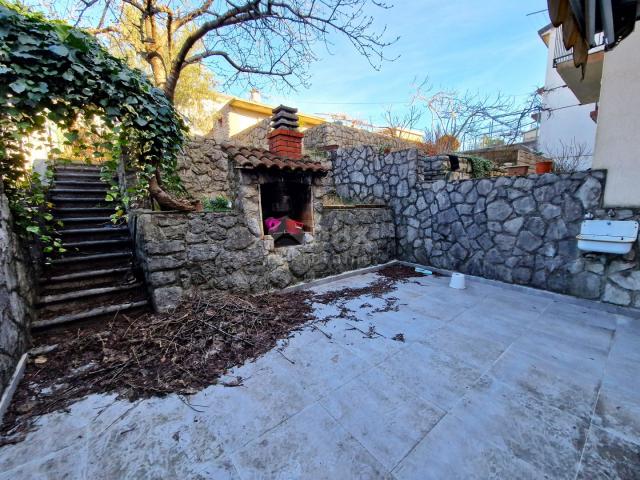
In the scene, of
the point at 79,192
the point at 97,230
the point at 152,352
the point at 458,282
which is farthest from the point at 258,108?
the point at 152,352

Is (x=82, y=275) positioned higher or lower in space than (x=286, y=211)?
lower

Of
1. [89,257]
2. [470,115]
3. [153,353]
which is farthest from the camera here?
[470,115]

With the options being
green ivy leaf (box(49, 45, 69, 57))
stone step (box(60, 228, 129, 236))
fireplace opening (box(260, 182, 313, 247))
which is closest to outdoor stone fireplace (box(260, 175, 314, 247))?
fireplace opening (box(260, 182, 313, 247))

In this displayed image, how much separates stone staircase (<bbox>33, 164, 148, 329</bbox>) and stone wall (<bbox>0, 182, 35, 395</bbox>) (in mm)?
282

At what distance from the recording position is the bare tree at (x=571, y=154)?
6395 mm

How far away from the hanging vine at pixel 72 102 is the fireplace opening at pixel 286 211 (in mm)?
1373

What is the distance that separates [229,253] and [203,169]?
4.00 metres

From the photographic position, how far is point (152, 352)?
2.35 metres

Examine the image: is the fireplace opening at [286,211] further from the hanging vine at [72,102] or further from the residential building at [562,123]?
the residential building at [562,123]

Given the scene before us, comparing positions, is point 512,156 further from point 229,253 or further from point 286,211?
point 229,253

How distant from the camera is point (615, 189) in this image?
318 centimetres

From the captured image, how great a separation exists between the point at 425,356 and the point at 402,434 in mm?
922

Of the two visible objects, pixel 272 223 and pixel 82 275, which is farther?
pixel 272 223

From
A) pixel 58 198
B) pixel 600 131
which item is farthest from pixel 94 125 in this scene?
pixel 600 131
